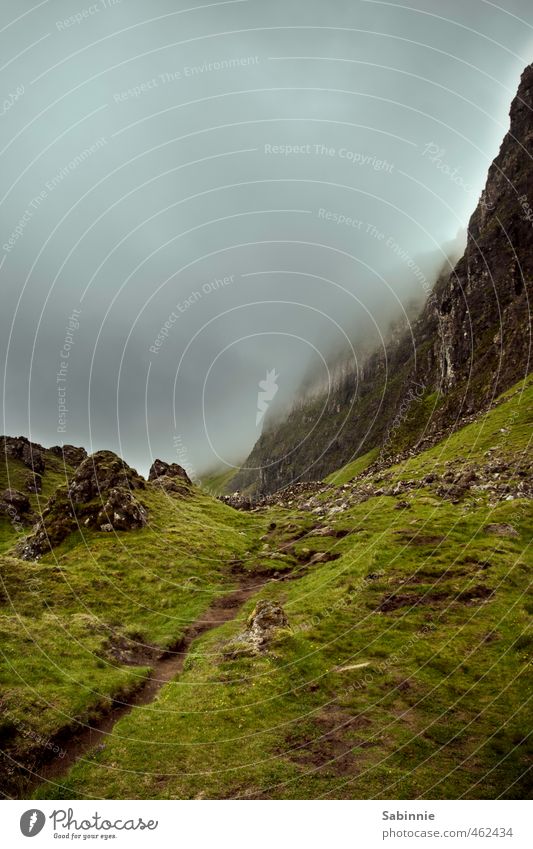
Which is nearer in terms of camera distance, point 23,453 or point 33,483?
point 33,483

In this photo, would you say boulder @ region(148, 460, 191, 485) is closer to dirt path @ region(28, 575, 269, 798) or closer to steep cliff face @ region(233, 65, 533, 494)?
dirt path @ region(28, 575, 269, 798)

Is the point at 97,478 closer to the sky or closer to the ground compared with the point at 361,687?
closer to the sky

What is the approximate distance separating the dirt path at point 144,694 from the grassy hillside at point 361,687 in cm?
71

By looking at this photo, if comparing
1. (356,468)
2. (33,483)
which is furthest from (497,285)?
(33,483)

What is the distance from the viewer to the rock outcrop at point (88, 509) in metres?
59.8

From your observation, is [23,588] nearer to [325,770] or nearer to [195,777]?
[195,777]

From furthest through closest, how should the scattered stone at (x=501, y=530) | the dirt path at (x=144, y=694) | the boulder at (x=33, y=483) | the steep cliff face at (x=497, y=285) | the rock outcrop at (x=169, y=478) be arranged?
the boulder at (x=33, y=483)
the steep cliff face at (x=497, y=285)
the rock outcrop at (x=169, y=478)
the scattered stone at (x=501, y=530)
the dirt path at (x=144, y=694)

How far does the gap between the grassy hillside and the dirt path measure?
27.8 inches

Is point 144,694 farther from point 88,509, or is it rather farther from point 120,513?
point 88,509

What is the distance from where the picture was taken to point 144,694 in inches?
1120

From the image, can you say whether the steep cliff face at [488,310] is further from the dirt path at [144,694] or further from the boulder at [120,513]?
the dirt path at [144,694]

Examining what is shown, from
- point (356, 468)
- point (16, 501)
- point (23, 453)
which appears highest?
point (23, 453)

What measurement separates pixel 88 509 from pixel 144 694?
38391mm

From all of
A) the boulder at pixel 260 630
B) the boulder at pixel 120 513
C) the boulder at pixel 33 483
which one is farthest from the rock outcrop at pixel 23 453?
the boulder at pixel 260 630
